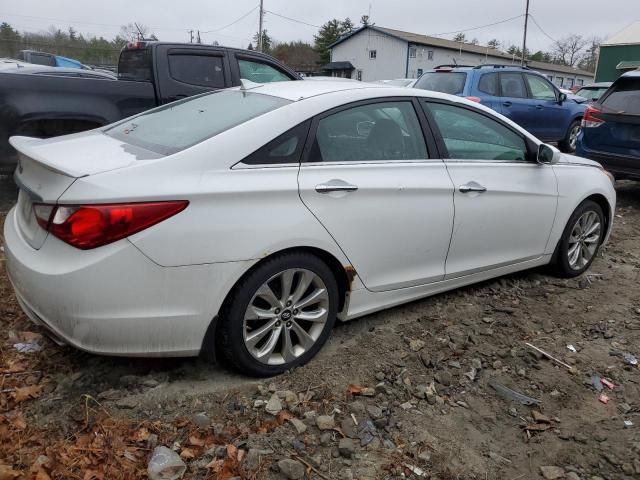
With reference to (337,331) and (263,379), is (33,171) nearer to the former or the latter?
(263,379)

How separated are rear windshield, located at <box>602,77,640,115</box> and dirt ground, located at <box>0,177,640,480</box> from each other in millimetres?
4365

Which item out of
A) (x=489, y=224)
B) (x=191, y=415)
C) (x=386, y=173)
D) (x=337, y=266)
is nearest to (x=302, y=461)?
(x=191, y=415)

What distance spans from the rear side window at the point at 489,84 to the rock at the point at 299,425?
802 cm

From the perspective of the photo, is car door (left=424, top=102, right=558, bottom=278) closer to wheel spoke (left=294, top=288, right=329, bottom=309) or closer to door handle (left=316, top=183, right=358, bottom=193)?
door handle (left=316, top=183, right=358, bottom=193)

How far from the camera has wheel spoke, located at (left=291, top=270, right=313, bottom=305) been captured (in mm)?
2893

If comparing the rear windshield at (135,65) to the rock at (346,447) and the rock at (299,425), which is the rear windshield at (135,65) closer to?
the rock at (299,425)

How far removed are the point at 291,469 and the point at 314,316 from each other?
Answer: 0.89 metres

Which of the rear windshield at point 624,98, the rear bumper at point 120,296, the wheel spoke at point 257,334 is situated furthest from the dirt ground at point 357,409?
the rear windshield at point 624,98

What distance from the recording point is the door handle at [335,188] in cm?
289

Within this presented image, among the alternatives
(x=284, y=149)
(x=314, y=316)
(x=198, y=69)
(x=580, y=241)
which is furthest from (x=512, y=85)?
(x=314, y=316)

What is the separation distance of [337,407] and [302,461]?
0.41 meters

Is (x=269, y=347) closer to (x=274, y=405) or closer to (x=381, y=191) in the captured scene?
(x=274, y=405)

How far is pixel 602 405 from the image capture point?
292 cm

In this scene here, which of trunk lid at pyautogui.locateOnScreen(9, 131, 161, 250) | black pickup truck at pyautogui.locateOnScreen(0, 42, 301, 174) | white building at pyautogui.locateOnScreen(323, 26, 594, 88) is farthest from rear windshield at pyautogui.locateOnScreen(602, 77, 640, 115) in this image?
white building at pyautogui.locateOnScreen(323, 26, 594, 88)
